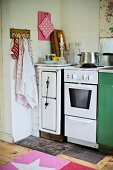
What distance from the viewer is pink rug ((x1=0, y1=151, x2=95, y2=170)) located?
8.40 ft

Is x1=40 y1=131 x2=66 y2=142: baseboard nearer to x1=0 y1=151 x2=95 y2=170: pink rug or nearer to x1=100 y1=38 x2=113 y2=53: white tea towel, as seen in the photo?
x1=0 y1=151 x2=95 y2=170: pink rug

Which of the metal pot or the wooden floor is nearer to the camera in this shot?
the wooden floor

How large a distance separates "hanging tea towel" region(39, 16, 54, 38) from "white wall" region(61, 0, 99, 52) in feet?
0.82

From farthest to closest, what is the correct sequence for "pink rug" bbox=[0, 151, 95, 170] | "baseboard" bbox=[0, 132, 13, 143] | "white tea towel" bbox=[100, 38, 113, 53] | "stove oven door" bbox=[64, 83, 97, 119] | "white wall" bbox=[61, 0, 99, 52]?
"white wall" bbox=[61, 0, 99, 52], "white tea towel" bbox=[100, 38, 113, 53], "baseboard" bbox=[0, 132, 13, 143], "stove oven door" bbox=[64, 83, 97, 119], "pink rug" bbox=[0, 151, 95, 170]

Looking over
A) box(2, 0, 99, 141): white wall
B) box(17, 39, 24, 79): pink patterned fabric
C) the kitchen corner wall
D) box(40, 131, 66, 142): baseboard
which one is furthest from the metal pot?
box(40, 131, 66, 142): baseboard

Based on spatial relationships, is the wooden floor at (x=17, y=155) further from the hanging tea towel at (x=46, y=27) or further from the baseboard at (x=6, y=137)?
the hanging tea towel at (x=46, y=27)

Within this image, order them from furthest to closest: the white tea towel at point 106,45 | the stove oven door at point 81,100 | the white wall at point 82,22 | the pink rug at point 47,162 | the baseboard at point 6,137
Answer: the white wall at point 82,22
the white tea towel at point 106,45
the baseboard at point 6,137
the stove oven door at point 81,100
the pink rug at point 47,162

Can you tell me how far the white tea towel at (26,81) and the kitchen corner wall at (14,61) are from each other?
0.24 feet

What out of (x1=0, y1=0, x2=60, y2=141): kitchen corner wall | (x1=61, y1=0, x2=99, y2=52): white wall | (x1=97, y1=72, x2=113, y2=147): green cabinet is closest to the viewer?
(x1=97, y1=72, x2=113, y2=147): green cabinet

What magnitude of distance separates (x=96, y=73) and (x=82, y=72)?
17cm

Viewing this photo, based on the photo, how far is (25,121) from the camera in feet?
11.2

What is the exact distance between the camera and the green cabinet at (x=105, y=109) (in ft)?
9.20

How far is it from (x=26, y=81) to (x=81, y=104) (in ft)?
2.38

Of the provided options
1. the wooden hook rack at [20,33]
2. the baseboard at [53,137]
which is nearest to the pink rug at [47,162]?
the baseboard at [53,137]
